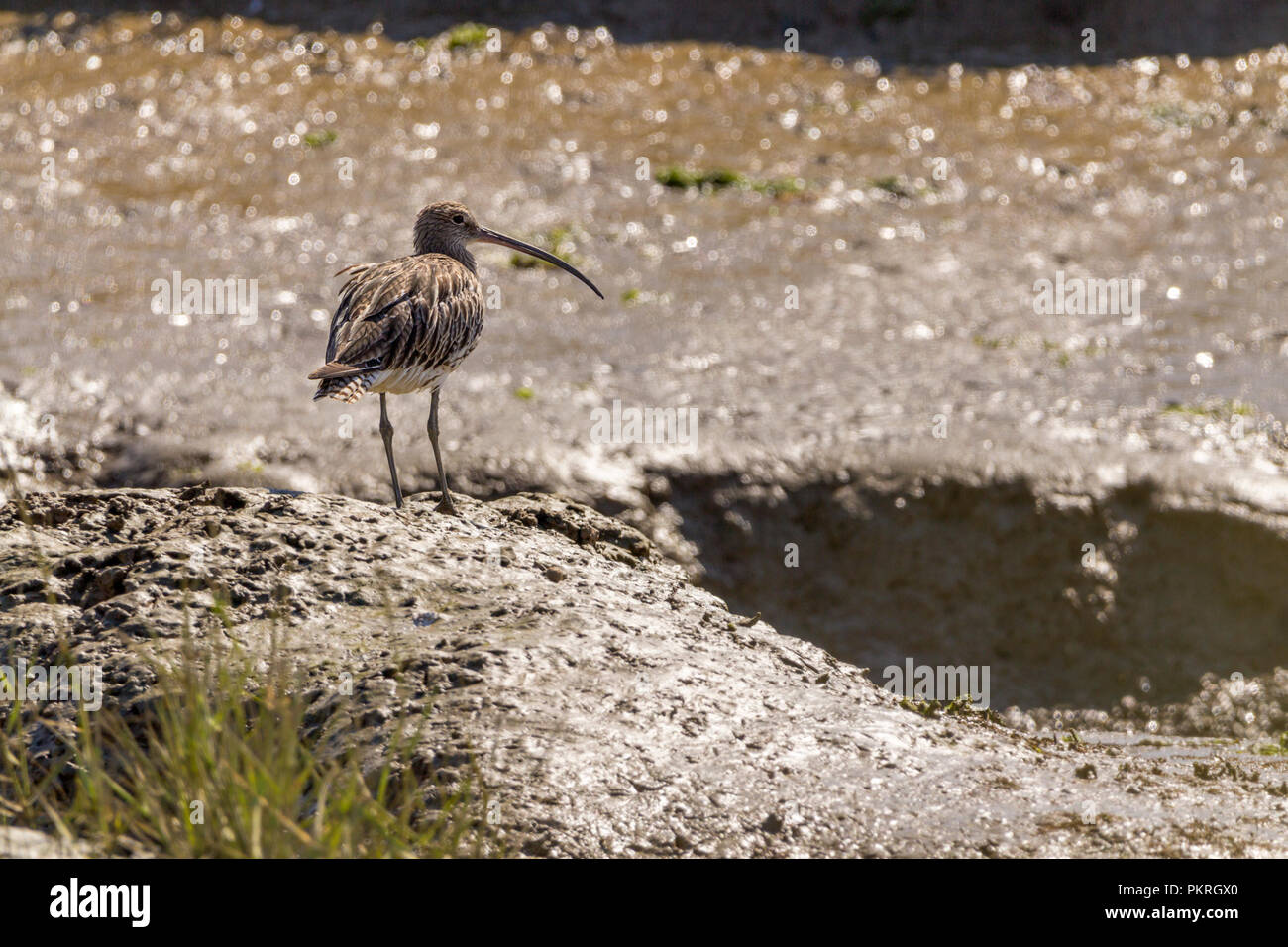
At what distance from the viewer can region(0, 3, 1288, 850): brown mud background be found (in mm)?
9211

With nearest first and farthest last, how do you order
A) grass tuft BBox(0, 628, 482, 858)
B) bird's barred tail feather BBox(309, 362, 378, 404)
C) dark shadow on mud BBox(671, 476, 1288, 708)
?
1. grass tuft BBox(0, 628, 482, 858)
2. bird's barred tail feather BBox(309, 362, 378, 404)
3. dark shadow on mud BBox(671, 476, 1288, 708)

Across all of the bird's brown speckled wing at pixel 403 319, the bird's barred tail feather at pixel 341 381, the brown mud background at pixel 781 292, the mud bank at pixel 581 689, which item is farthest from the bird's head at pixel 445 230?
the mud bank at pixel 581 689

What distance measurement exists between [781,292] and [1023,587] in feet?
13.5

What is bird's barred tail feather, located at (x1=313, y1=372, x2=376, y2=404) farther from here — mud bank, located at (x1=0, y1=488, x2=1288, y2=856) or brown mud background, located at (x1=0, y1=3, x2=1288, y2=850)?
brown mud background, located at (x1=0, y1=3, x2=1288, y2=850)

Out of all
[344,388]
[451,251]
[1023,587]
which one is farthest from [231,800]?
[1023,587]

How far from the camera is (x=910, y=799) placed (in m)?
4.61

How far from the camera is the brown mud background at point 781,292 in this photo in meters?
9.21

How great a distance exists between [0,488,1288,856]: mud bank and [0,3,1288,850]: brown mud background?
3289 millimetres

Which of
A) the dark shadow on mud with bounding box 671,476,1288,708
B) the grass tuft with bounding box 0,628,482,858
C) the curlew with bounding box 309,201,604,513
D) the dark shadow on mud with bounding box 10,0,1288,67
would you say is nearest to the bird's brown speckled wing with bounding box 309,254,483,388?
the curlew with bounding box 309,201,604,513

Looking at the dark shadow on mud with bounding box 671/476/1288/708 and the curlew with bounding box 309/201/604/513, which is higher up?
the curlew with bounding box 309/201/604/513

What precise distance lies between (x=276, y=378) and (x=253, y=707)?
257 inches

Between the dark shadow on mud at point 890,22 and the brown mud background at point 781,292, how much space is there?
2.2 inches

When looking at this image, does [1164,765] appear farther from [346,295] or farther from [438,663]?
[346,295]

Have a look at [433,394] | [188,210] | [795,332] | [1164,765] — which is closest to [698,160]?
[795,332]
